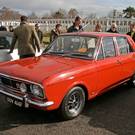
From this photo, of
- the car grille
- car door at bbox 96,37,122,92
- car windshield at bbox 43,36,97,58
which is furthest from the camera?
car windshield at bbox 43,36,97,58

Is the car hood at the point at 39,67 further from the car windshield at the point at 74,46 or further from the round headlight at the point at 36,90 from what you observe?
the car windshield at the point at 74,46

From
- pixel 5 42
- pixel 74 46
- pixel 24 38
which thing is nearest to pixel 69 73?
pixel 74 46

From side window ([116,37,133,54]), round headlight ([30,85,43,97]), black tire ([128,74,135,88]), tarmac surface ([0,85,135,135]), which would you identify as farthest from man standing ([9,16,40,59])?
round headlight ([30,85,43,97])

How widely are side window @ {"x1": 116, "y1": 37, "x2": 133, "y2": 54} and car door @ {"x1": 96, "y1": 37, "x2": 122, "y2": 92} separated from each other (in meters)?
0.29

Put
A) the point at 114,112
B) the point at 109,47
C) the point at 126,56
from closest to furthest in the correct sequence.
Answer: the point at 114,112 → the point at 109,47 → the point at 126,56

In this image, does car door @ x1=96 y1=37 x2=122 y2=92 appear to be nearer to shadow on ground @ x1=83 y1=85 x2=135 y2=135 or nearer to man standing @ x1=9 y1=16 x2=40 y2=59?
shadow on ground @ x1=83 y1=85 x2=135 y2=135

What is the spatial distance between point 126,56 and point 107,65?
1076 mm

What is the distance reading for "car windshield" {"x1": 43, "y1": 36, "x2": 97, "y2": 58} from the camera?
6250mm

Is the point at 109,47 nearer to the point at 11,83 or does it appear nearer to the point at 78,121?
the point at 78,121

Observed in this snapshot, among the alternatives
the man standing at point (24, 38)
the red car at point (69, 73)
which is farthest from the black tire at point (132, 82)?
the man standing at point (24, 38)

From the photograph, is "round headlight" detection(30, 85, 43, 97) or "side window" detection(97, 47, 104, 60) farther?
"side window" detection(97, 47, 104, 60)

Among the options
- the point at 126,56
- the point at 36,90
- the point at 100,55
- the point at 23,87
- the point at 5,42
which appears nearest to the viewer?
the point at 36,90

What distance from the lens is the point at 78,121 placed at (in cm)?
554

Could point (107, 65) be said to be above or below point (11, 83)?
above
